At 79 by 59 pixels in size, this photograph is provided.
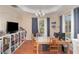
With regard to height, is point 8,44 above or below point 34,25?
below

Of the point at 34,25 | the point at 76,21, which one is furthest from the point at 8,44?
the point at 34,25

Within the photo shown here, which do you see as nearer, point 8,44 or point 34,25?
point 8,44

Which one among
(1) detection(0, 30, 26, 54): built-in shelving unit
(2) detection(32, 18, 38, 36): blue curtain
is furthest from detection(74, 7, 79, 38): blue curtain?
(2) detection(32, 18, 38, 36): blue curtain

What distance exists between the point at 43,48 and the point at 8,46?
52.5 inches

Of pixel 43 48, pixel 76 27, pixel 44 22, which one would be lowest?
pixel 43 48

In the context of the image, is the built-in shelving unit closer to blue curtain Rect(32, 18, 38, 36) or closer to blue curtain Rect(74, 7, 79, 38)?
blue curtain Rect(74, 7, 79, 38)

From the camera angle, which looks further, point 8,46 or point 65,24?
point 65,24

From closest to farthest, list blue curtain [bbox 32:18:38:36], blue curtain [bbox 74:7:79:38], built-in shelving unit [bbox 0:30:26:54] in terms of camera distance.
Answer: built-in shelving unit [bbox 0:30:26:54] < blue curtain [bbox 74:7:79:38] < blue curtain [bbox 32:18:38:36]

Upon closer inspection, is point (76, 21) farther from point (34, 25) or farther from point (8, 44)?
point (34, 25)

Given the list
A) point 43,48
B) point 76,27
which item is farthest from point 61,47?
point 76,27

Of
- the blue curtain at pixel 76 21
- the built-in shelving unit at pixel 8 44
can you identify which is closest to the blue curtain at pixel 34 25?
the built-in shelving unit at pixel 8 44

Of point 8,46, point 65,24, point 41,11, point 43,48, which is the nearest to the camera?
point 8,46
